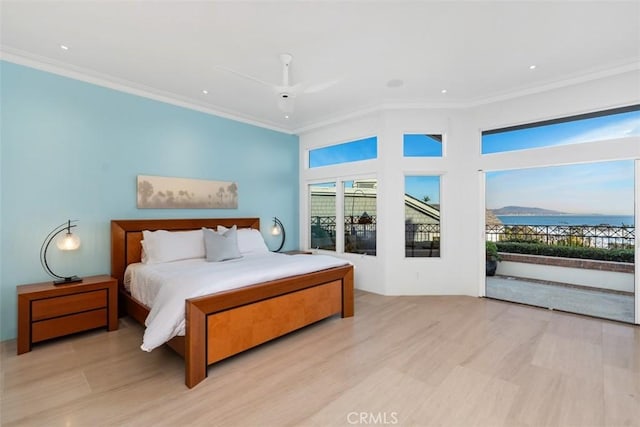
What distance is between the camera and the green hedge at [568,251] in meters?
5.28

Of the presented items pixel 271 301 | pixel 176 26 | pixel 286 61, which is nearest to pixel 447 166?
pixel 286 61

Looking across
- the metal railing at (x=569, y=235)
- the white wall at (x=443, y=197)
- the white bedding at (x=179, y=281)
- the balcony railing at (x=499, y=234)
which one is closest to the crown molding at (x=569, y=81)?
the white wall at (x=443, y=197)

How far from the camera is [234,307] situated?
262 centimetres

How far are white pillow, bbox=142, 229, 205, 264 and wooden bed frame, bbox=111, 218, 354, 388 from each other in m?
0.25

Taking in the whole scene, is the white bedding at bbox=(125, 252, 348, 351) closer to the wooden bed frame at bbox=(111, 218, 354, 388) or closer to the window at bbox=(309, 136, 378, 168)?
the wooden bed frame at bbox=(111, 218, 354, 388)

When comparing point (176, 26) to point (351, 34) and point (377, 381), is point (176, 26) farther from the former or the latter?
point (377, 381)

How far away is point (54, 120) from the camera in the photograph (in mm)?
3359

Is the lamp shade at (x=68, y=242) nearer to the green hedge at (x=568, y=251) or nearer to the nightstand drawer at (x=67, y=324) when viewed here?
the nightstand drawer at (x=67, y=324)

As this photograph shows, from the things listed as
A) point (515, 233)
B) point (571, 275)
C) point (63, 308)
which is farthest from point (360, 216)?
point (571, 275)

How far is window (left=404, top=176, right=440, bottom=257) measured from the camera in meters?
4.80

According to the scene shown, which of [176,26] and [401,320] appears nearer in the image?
[176,26]

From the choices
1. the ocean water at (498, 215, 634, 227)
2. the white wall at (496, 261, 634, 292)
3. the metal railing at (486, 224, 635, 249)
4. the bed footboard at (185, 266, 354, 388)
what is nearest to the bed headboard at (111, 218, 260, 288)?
the bed footboard at (185, 266, 354, 388)

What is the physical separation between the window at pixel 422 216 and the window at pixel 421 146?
38 centimetres

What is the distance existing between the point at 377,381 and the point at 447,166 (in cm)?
360
